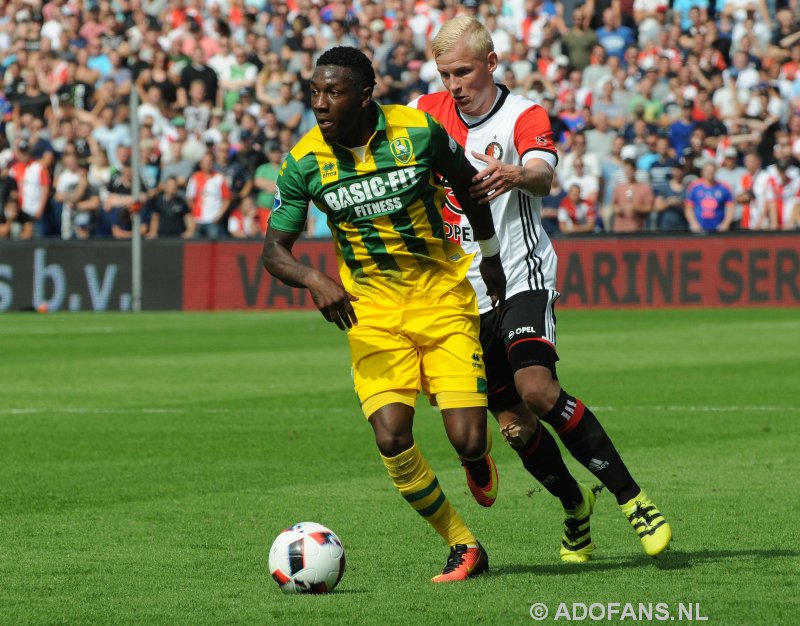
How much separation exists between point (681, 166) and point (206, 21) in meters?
11.1

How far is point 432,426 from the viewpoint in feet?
37.2

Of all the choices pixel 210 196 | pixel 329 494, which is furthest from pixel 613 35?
pixel 329 494

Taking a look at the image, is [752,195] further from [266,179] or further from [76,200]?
[76,200]

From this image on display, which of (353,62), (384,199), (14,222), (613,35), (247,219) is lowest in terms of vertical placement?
(14,222)

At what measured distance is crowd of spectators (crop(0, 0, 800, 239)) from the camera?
2295 centimetres

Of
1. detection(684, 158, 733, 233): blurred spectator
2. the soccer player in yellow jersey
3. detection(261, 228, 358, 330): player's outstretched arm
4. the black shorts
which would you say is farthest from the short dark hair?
detection(684, 158, 733, 233): blurred spectator

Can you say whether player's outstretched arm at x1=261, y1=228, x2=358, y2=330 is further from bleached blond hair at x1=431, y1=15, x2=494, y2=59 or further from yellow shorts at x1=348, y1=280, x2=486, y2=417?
bleached blond hair at x1=431, y1=15, x2=494, y2=59

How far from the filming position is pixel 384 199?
5.89 m

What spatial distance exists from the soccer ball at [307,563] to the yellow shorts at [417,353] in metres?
0.56

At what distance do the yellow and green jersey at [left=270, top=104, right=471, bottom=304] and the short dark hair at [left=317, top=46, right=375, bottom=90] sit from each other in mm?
200

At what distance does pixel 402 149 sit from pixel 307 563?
65.0 inches

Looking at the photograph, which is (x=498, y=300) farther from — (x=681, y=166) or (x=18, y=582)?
(x=681, y=166)

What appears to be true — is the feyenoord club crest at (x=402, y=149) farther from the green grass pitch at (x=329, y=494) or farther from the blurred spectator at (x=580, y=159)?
the blurred spectator at (x=580, y=159)

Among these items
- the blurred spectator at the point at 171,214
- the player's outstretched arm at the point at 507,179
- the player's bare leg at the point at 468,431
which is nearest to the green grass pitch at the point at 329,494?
the player's bare leg at the point at 468,431
